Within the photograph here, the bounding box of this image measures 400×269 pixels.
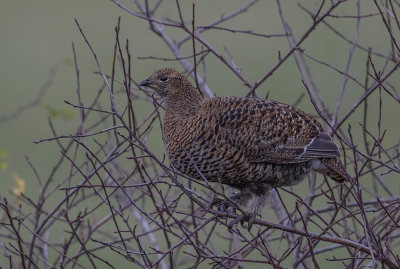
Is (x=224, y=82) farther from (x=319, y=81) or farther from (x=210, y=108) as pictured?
(x=210, y=108)

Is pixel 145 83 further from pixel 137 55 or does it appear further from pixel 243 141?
pixel 137 55

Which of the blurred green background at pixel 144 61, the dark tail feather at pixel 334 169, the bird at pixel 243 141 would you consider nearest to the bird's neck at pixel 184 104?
the bird at pixel 243 141

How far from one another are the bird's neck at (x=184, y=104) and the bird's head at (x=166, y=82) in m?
0.05

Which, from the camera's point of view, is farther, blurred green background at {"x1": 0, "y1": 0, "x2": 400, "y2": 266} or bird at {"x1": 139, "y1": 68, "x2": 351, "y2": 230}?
blurred green background at {"x1": 0, "y1": 0, "x2": 400, "y2": 266}

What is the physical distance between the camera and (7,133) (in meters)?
15.5

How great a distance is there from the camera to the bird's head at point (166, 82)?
5527 millimetres

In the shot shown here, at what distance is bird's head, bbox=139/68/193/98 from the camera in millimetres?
5527

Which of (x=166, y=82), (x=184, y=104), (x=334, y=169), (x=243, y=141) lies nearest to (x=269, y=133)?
(x=243, y=141)

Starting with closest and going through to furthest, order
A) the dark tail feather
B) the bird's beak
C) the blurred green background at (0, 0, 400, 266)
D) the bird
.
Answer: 1. the bird
2. the dark tail feather
3. the bird's beak
4. the blurred green background at (0, 0, 400, 266)

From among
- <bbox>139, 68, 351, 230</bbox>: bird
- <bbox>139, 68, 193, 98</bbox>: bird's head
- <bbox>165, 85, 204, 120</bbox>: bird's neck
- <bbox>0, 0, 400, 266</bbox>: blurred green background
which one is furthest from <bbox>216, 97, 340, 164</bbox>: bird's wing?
<bbox>0, 0, 400, 266</bbox>: blurred green background

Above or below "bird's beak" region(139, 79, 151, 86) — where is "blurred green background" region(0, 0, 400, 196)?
above

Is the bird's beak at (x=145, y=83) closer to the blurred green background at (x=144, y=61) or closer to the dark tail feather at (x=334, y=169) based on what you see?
the dark tail feather at (x=334, y=169)

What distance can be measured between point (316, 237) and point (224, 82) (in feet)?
43.7

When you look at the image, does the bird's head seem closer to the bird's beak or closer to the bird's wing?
the bird's beak
